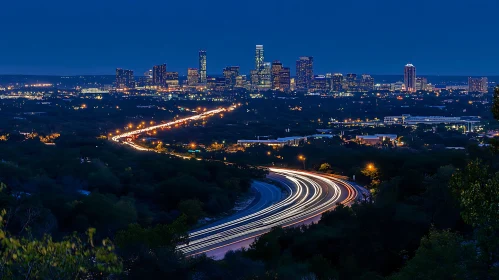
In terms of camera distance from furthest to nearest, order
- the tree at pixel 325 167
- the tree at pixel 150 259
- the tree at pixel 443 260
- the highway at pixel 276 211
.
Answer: the tree at pixel 325 167, the highway at pixel 276 211, the tree at pixel 150 259, the tree at pixel 443 260

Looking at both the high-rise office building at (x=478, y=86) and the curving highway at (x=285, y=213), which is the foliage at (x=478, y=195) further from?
the high-rise office building at (x=478, y=86)

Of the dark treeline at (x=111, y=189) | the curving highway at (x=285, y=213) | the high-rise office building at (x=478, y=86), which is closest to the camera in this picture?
the curving highway at (x=285, y=213)

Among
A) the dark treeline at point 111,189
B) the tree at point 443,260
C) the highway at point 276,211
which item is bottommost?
the highway at point 276,211

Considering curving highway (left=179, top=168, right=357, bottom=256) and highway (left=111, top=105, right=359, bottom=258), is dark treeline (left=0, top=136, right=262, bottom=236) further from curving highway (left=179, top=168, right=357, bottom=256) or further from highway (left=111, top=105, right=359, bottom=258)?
curving highway (left=179, top=168, right=357, bottom=256)

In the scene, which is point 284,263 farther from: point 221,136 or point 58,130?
point 58,130

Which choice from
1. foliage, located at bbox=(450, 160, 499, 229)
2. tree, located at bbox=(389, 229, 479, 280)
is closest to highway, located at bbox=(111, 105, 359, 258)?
tree, located at bbox=(389, 229, 479, 280)

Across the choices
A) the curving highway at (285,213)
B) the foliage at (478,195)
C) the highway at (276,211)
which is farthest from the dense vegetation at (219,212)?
the curving highway at (285,213)

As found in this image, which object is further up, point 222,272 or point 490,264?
point 490,264

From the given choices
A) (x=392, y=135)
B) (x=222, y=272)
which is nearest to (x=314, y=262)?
(x=222, y=272)

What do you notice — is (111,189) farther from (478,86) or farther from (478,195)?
(478,86)
